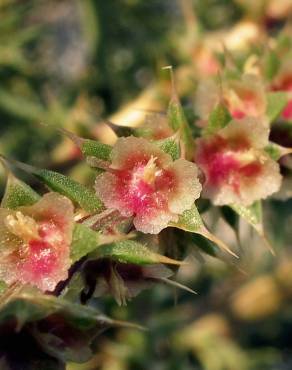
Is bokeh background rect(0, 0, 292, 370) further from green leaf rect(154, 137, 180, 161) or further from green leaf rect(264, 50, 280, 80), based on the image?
green leaf rect(154, 137, 180, 161)

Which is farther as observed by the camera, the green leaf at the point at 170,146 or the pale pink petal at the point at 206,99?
the pale pink petal at the point at 206,99

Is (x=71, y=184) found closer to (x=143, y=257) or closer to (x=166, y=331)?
(x=143, y=257)

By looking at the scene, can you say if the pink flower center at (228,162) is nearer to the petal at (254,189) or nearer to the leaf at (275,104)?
the petal at (254,189)

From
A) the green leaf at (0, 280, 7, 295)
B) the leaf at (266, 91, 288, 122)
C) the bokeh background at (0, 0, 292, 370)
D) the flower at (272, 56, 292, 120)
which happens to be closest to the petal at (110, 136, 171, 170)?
the green leaf at (0, 280, 7, 295)

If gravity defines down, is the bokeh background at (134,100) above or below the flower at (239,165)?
below

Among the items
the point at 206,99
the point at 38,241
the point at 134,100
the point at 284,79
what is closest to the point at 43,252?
the point at 38,241

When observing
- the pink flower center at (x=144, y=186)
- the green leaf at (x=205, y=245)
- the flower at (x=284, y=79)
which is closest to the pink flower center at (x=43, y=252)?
the pink flower center at (x=144, y=186)
